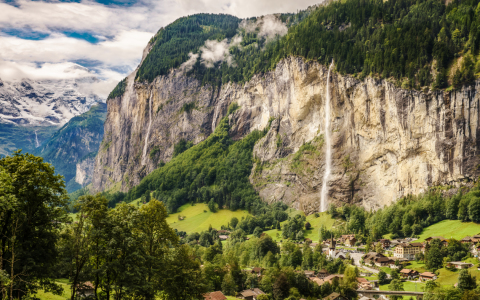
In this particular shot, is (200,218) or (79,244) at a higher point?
(79,244)

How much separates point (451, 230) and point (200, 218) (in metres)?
93.2

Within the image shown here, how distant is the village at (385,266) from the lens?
233 feet

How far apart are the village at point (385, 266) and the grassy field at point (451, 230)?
326 centimetres

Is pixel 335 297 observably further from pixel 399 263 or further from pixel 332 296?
pixel 399 263

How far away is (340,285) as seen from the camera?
234 ft

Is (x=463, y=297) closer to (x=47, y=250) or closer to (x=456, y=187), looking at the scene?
(x=47, y=250)

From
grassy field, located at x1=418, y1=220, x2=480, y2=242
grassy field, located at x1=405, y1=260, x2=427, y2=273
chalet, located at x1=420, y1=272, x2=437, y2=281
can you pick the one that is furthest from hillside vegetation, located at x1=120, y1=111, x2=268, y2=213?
chalet, located at x1=420, y1=272, x2=437, y2=281

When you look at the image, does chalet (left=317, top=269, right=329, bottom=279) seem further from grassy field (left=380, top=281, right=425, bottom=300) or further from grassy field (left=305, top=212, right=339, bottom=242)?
grassy field (left=305, top=212, right=339, bottom=242)

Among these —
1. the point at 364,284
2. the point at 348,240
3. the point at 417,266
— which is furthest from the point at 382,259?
the point at 348,240

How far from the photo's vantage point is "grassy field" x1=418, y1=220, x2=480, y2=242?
9347 centimetres

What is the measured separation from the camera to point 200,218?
160 m

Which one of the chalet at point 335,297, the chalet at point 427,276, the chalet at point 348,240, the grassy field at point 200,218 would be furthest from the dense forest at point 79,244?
the grassy field at point 200,218

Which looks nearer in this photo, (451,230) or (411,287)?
(411,287)

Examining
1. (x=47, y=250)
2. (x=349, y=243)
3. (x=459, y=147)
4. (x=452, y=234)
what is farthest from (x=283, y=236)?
(x=47, y=250)
